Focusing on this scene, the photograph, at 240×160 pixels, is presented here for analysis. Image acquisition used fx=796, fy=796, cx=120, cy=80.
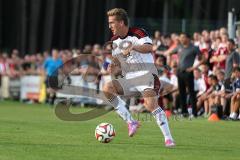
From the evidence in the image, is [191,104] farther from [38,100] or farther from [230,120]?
[38,100]

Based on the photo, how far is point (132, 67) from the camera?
612 inches

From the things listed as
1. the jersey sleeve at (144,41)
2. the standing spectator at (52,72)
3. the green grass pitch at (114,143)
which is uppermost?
the jersey sleeve at (144,41)

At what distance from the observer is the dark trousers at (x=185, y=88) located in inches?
994

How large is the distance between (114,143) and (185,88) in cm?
1117

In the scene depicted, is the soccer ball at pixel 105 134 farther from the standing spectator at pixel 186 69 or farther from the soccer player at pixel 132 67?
the standing spectator at pixel 186 69

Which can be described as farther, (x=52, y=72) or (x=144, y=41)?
(x=52, y=72)

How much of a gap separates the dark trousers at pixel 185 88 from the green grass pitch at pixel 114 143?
182 inches

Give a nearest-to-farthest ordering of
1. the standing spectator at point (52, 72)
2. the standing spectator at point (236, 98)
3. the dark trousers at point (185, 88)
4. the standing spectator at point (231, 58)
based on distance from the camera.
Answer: the standing spectator at point (236, 98) → the standing spectator at point (231, 58) → the dark trousers at point (185, 88) → the standing spectator at point (52, 72)

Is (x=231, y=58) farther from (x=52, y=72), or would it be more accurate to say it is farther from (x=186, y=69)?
(x=52, y=72)

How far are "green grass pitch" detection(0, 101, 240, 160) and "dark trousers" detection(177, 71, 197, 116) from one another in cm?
462

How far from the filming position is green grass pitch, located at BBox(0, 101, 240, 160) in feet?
40.9

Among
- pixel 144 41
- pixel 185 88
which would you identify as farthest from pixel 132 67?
pixel 185 88

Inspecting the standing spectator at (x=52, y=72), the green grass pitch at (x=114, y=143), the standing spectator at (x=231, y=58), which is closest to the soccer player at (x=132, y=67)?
the green grass pitch at (x=114, y=143)

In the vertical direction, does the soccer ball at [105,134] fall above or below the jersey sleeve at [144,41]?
below
